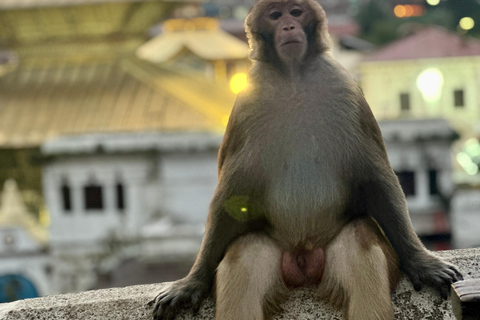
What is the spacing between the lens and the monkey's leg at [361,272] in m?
2.43

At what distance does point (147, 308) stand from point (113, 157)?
35.4ft

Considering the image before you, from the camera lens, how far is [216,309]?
252cm

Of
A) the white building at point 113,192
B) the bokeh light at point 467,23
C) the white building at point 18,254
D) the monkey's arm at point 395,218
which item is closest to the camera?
the monkey's arm at point 395,218

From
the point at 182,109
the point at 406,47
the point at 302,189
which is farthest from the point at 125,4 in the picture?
the point at 302,189

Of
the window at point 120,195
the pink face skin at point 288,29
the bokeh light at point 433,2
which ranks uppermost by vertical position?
the bokeh light at point 433,2

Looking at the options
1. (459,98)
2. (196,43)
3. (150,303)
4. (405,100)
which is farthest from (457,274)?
(405,100)

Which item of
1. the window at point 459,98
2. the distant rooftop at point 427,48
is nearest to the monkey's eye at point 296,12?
the distant rooftop at point 427,48

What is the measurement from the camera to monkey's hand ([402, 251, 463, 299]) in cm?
257

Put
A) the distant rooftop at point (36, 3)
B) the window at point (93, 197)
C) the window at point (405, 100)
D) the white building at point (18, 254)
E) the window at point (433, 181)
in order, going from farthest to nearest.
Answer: the window at point (405, 100), the distant rooftop at point (36, 3), the window at point (433, 181), the window at point (93, 197), the white building at point (18, 254)

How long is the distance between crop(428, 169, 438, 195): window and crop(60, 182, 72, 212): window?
20.3 ft

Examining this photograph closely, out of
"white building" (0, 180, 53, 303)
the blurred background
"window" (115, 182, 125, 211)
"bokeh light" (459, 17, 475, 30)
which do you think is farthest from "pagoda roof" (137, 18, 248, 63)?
"bokeh light" (459, 17, 475, 30)

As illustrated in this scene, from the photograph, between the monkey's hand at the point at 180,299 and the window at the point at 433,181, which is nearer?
the monkey's hand at the point at 180,299

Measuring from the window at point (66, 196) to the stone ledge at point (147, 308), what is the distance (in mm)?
10566

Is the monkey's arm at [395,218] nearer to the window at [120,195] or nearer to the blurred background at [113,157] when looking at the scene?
the blurred background at [113,157]
